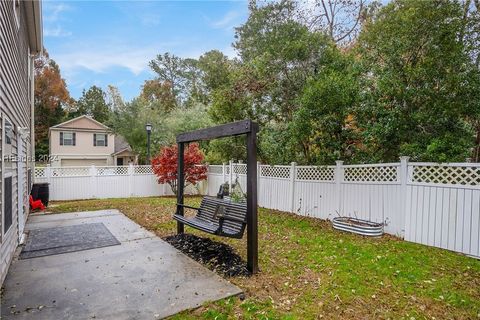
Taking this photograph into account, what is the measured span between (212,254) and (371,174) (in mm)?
3833

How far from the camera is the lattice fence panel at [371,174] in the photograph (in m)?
5.90

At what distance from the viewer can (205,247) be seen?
5129 millimetres

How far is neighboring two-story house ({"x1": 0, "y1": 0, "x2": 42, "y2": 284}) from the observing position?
3.63m

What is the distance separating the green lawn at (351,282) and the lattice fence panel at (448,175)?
1203 mm

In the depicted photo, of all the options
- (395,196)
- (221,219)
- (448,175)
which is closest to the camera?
(221,219)

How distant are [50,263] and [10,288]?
874 millimetres

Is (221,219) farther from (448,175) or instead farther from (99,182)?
(99,182)

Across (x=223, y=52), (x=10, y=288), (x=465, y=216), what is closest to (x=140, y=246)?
(x=10, y=288)

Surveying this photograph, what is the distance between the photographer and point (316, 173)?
7.66m

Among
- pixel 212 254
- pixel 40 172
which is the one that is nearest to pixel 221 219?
pixel 212 254

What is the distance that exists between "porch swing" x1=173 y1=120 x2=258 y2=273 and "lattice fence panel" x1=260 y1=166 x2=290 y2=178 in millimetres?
3554

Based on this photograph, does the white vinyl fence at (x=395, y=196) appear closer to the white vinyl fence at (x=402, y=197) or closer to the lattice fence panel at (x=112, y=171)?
the white vinyl fence at (x=402, y=197)

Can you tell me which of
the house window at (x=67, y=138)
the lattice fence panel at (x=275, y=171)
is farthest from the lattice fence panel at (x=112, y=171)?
the house window at (x=67, y=138)

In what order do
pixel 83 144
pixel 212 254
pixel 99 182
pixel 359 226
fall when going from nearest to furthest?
pixel 212 254
pixel 359 226
pixel 99 182
pixel 83 144
